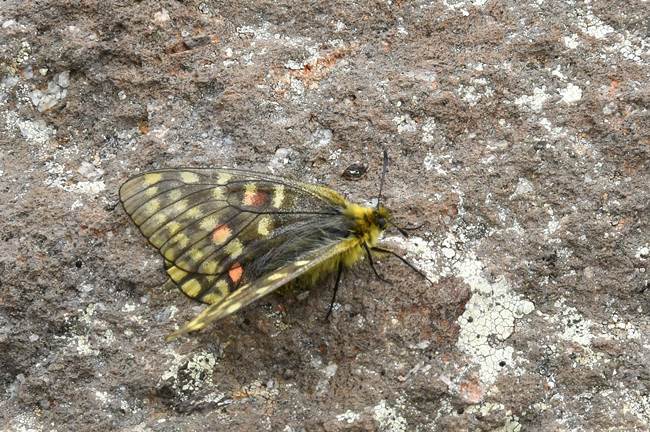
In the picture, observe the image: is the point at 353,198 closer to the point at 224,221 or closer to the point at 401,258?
the point at 401,258

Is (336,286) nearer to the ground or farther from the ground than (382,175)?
nearer to the ground

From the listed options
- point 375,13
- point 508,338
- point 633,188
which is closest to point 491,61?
point 375,13

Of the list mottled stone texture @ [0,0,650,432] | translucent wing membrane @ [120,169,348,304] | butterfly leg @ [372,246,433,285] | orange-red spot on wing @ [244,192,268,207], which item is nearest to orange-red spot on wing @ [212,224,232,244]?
translucent wing membrane @ [120,169,348,304]

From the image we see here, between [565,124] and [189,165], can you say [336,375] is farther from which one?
[565,124]

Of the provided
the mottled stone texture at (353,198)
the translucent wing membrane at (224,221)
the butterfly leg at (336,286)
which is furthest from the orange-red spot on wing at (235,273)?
the butterfly leg at (336,286)

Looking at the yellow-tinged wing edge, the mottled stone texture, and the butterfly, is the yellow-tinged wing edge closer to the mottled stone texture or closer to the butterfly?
the butterfly

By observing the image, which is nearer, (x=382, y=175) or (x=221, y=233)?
(x=221, y=233)

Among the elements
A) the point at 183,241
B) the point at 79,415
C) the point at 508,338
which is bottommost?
the point at 79,415

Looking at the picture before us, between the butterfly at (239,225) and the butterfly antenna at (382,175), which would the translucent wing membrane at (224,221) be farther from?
the butterfly antenna at (382,175)

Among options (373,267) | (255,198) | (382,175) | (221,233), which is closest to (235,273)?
(221,233)
